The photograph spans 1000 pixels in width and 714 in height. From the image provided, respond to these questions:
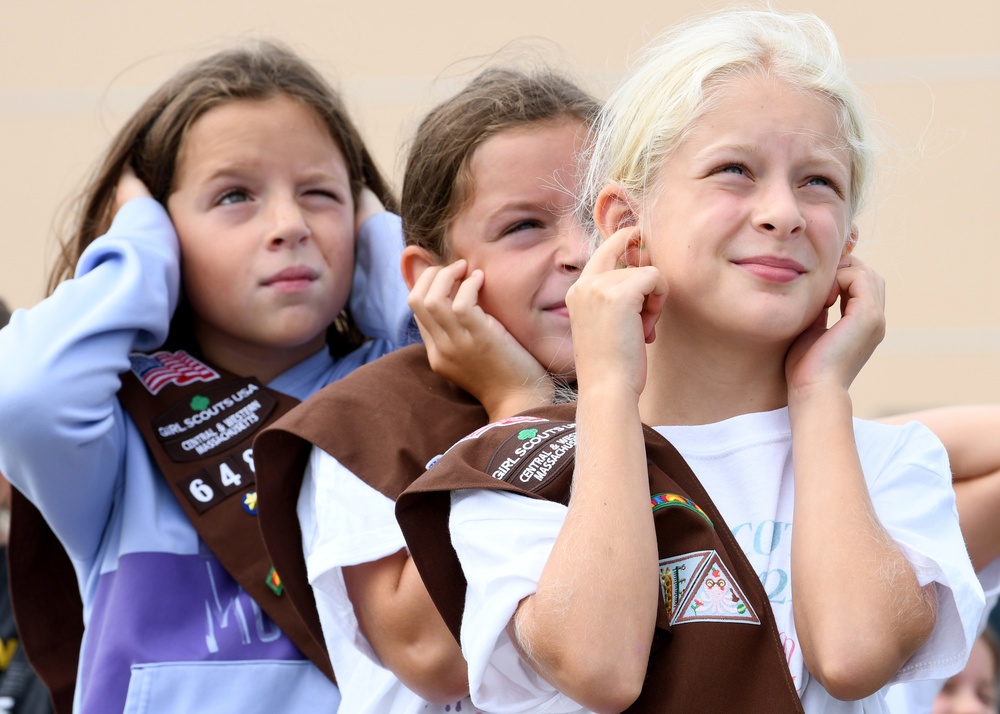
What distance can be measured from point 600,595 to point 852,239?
0.73m

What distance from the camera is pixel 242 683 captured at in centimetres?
199

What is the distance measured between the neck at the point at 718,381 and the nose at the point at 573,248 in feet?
1.06

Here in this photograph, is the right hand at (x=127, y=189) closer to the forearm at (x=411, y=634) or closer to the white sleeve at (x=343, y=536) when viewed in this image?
the white sleeve at (x=343, y=536)

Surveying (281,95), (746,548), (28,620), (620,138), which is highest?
(620,138)

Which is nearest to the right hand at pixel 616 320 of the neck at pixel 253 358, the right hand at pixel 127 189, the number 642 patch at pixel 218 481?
Answer: the number 642 patch at pixel 218 481

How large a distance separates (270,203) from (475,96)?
1.49 feet

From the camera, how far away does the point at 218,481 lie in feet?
7.04

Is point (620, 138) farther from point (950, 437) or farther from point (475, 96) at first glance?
point (950, 437)

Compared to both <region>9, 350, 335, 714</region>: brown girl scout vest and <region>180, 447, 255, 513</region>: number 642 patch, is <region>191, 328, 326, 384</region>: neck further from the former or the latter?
<region>180, 447, 255, 513</region>: number 642 patch

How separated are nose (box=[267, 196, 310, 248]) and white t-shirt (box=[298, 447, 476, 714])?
21.9 inches

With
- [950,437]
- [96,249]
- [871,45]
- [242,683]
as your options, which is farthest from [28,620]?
[871,45]

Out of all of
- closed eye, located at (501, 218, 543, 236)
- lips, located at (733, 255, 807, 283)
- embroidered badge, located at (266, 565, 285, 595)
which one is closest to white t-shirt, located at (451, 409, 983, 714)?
lips, located at (733, 255, 807, 283)

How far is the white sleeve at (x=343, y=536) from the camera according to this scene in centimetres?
171

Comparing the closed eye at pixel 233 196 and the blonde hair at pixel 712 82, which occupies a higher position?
the blonde hair at pixel 712 82
